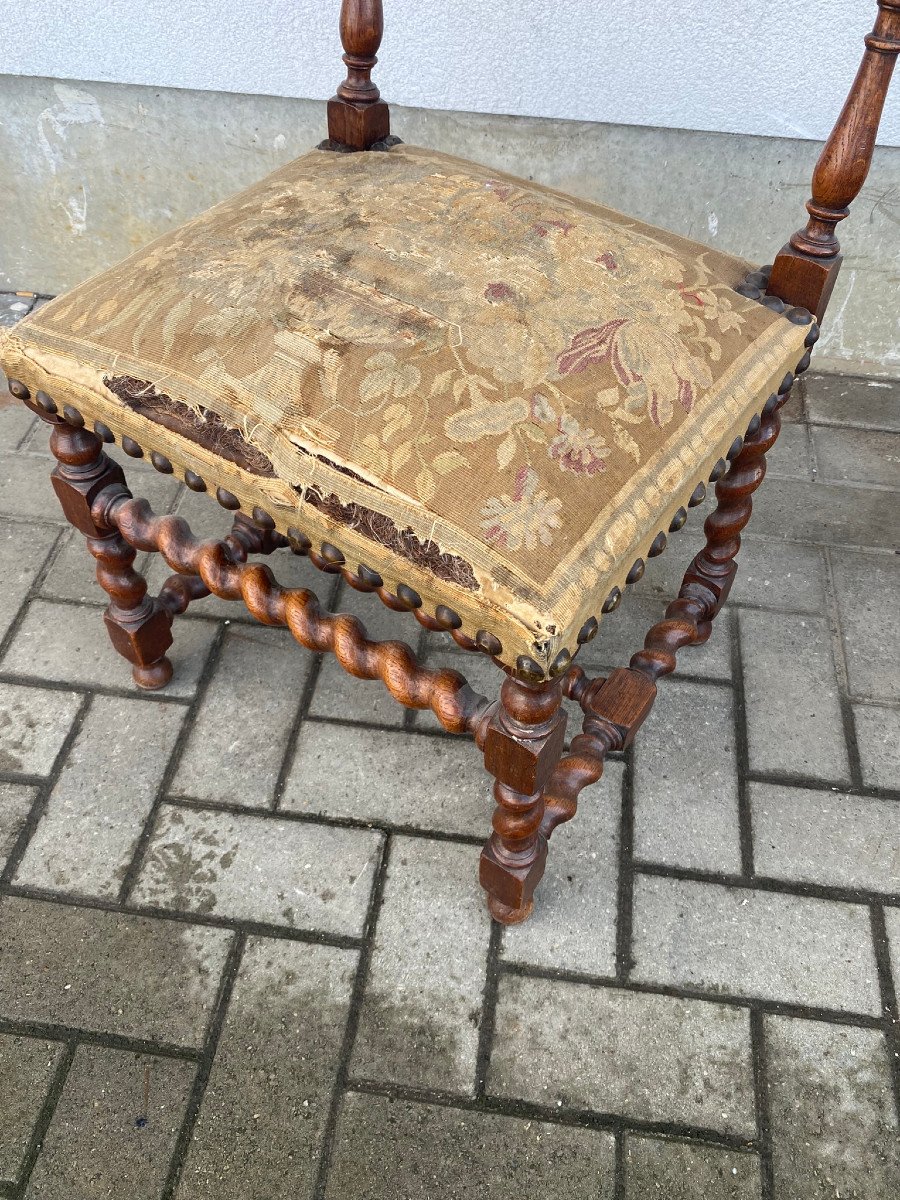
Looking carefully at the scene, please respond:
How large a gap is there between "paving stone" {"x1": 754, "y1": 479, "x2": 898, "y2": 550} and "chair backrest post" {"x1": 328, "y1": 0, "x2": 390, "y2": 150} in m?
1.01

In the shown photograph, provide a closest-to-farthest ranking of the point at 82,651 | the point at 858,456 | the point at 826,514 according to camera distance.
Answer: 1. the point at 82,651
2. the point at 826,514
3. the point at 858,456

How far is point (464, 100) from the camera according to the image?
1999 mm

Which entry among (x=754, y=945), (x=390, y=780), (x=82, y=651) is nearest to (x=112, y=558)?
(x=82, y=651)

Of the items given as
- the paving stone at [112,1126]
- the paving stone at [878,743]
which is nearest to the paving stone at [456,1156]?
the paving stone at [112,1126]

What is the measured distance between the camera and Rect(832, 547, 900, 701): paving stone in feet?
5.50

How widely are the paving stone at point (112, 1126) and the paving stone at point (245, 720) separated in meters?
0.38

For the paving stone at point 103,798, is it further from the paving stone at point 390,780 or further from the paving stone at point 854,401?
the paving stone at point 854,401

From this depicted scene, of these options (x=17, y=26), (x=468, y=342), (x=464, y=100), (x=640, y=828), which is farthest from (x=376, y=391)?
(x=17, y=26)

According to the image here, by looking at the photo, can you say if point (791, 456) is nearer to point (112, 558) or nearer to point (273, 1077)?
point (112, 558)

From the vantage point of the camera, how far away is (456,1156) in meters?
1.18

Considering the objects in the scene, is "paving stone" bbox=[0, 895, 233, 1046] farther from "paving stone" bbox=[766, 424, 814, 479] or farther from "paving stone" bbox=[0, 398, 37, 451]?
"paving stone" bbox=[766, 424, 814, 479]

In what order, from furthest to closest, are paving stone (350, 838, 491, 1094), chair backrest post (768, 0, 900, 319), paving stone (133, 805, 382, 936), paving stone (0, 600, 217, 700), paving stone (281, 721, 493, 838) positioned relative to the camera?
paving stone (0, 600, 217, 700) < paving stone (281, 721, 493, 838) < paving stone (133, 805, 382, 936) < paving stone (350, 838, 491, 1094) < chair backrest post (768, 0, 900, 319)

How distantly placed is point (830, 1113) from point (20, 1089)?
979mm

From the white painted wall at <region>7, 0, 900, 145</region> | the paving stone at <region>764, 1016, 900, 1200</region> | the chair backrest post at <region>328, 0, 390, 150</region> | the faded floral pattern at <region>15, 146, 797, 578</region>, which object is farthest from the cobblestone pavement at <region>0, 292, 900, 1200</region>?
the white painted wall at <region>7, 0, 900, 145</region>
